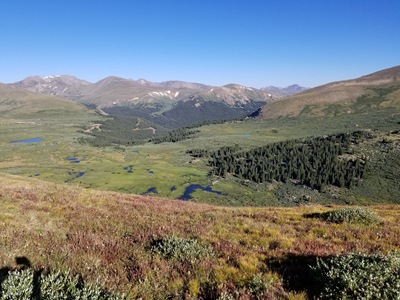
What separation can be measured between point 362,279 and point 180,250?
4910 millimetres

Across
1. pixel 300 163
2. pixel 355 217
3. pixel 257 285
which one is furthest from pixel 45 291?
pixel 300 163

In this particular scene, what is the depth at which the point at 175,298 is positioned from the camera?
485 centimetres

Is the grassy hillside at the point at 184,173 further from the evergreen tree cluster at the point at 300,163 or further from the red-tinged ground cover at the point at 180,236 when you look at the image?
the red-tinged ground cover at the point at 180,236

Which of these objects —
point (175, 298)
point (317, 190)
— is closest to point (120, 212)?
point (175, 298)

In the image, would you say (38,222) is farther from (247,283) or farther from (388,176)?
(388,176)

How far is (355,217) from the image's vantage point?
36.2 ft

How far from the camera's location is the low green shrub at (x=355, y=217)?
428 inches

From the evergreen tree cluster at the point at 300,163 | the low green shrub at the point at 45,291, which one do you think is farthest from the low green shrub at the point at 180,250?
the evergreen tree cluster at the point at 300,163

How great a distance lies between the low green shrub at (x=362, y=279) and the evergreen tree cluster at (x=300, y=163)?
3151 inches

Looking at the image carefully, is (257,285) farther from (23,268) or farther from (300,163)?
(300,163)

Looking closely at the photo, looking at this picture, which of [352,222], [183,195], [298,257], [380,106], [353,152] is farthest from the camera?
[380,106]

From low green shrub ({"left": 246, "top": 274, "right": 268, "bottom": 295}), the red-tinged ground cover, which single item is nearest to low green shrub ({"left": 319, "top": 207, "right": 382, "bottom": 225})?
the red-tinged ground cover

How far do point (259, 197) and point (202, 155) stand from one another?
60.9 m

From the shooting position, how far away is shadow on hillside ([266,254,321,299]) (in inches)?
200
